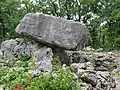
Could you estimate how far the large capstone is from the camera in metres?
14.2

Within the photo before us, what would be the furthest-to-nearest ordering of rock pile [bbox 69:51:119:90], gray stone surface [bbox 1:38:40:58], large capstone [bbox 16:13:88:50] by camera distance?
gray stone surface [bbox 1:38:40:58]
large capstone [bbox 16:13:88:50]
rock pile [bbox 69:51:119:90]

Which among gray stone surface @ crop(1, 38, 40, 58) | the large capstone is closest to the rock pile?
the large capstone

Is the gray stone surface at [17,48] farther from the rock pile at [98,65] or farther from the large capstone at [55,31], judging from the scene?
the rock pile at [98,65]

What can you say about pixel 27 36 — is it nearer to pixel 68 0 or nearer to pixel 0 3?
pixel 0 3

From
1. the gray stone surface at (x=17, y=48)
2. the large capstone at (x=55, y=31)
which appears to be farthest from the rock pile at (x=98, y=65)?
the gray stone surface at (x=17, y=48)

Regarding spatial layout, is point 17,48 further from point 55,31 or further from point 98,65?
point 98,65

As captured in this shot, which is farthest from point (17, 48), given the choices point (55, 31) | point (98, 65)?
point (98, 65)

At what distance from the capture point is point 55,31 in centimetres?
1438

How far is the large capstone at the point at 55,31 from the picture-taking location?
14.2m

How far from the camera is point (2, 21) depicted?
19.8 m

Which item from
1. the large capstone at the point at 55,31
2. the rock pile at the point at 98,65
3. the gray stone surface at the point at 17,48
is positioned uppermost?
the large capstone at the point at 55,31

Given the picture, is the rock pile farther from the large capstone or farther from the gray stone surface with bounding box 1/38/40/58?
the gray stone surface with bounding box 1/38/40/58

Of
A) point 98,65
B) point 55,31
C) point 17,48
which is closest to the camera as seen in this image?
point 55,31

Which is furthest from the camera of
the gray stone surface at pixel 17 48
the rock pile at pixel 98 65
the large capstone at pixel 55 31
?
the gray stone surface at pixel 17 48
